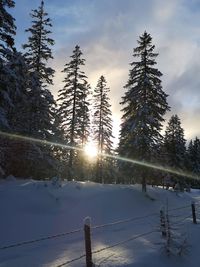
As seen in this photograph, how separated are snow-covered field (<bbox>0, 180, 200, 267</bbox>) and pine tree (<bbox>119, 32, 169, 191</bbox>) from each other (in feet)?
16.0

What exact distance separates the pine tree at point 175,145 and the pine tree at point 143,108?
16925 mm

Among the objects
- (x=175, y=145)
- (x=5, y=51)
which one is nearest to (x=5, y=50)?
(x=5, y=51)

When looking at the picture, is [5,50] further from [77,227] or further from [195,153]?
[195,153]

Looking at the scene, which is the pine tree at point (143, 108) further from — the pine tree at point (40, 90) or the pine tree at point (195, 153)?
the pine tree at point (195, 153)

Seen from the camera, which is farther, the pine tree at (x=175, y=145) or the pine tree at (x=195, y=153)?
the pine tree at (x=195, y=153)

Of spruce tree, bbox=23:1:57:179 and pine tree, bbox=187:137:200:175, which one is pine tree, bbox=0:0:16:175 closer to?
spruce tree, bbox=23:1:57:179

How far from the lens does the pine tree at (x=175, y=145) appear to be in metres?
51.7

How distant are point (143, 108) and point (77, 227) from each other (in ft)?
56.3

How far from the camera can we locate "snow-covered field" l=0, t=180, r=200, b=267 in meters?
10.9

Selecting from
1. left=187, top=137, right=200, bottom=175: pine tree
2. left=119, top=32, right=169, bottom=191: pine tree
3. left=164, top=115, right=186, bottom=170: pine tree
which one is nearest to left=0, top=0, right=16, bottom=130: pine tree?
left=119, top=32, right=169, bottom=191: pine tree

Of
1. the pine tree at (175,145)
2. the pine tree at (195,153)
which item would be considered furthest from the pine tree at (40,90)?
the pine tree at (195,153)

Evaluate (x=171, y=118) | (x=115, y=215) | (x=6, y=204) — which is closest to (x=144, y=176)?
(x=115, y=215)

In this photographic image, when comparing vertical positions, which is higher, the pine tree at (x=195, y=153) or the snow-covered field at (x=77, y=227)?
the pine tree at (x=195, y=153)

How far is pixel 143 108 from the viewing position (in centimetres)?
3303
